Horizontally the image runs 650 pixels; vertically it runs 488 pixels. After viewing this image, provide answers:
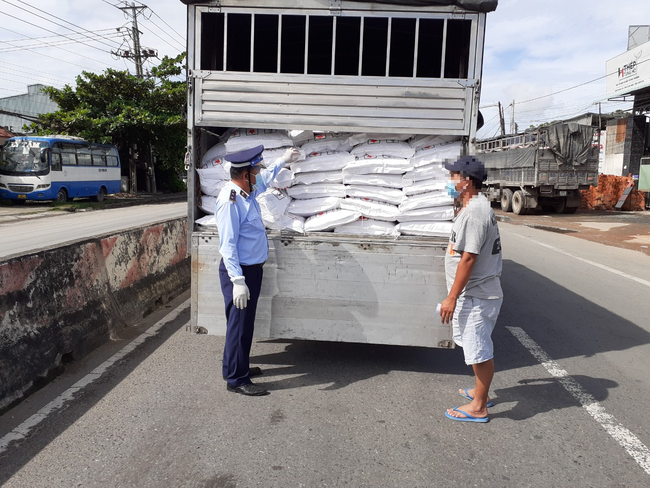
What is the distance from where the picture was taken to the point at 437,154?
14.3ft

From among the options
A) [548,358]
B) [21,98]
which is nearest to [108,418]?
[548,358]

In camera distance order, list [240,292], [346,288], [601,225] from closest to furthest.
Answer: [240,292], [346,288], [601,225]

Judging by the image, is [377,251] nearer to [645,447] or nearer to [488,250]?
[488,250]

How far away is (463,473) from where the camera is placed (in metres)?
2.87

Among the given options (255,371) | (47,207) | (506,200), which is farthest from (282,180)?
(47,207)

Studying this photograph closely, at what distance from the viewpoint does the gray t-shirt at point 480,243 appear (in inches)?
131

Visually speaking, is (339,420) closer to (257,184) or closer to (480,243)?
(480,243)

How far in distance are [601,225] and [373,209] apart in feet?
54.7

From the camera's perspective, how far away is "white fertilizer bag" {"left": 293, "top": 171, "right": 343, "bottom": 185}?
14.8 ft

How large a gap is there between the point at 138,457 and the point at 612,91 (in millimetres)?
34142

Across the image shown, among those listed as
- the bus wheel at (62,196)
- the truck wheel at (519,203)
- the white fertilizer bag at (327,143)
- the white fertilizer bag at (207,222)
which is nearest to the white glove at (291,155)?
the white fertilizer bag at (327,143)

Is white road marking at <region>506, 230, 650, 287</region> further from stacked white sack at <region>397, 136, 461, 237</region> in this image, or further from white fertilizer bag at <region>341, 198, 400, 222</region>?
white fertilizer bag at <region>341, 198, 400, 222</region>

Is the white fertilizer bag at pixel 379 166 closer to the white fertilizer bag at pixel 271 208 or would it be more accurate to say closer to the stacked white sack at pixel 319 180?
the stacked white sack at pixel 319 180

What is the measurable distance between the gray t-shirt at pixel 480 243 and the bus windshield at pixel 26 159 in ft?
74.8
